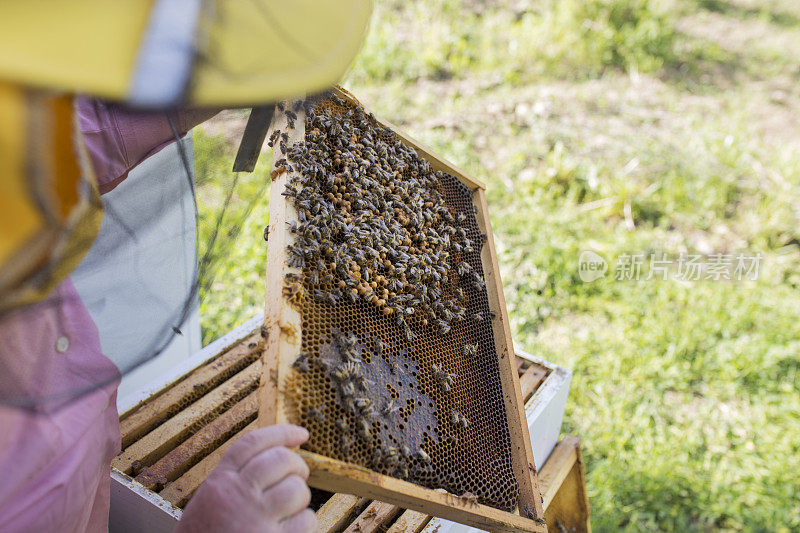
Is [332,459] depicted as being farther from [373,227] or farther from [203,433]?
[203,433]

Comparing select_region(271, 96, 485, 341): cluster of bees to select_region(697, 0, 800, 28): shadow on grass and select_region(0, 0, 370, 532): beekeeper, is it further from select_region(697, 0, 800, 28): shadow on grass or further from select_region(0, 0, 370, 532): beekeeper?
select_region(697, 0, 800, 28): shadow on grass

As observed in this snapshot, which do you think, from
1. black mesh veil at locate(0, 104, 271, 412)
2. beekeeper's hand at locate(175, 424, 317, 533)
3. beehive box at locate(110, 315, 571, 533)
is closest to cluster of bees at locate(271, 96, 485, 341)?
black mesh veil at locate(0, 104, 271, 412)

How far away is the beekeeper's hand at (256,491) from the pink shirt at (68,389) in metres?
0.32

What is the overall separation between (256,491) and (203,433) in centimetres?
102

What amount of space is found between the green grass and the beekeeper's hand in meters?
0.62

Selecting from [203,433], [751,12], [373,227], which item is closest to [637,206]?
[373,227]

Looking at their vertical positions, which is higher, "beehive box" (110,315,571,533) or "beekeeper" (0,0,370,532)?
"beekeeper" (0,0,370,532)

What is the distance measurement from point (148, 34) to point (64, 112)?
0.51ft

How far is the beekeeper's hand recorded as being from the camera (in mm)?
1192

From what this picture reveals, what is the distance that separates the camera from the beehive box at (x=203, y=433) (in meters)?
1.83

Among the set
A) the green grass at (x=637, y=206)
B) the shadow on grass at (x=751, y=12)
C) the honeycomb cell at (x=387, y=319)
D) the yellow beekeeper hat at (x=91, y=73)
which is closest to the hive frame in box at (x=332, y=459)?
the honeycomb cell at (x=387, y=319)

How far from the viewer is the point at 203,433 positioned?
6.89ft

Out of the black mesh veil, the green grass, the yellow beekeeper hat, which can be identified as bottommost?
the green grass

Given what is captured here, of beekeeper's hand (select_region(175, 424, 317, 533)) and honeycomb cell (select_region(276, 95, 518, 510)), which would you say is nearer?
beekeeper's hand (select_region(175, 424, 317, 533))
